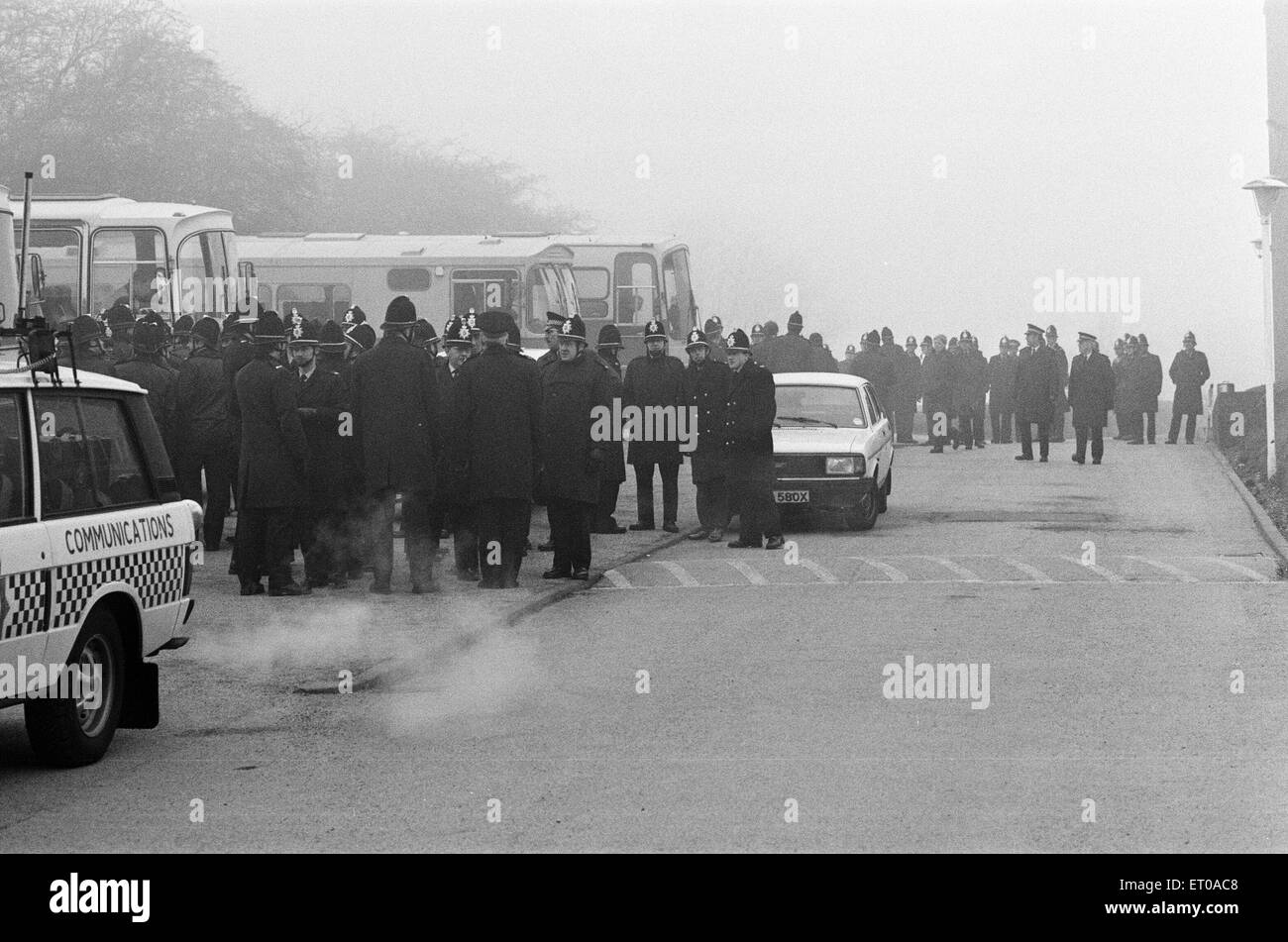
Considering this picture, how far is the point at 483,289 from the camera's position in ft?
109

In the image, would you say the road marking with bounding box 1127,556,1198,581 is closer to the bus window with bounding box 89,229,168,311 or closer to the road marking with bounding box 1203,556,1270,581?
the road marking with bounding box 1203,556,1270,581

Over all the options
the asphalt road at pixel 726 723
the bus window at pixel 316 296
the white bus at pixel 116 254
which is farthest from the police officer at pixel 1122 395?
the asphalt road at pixel 726 723

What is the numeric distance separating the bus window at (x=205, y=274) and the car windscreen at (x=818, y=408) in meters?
9.24

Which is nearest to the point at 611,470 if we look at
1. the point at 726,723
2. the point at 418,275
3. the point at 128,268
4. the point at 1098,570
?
the point at 1098,570

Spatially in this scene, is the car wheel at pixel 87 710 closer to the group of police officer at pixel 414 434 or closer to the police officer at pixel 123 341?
the group of police officer at pixel 414 434

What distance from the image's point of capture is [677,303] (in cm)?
3628

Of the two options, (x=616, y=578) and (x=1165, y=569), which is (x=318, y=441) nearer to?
(x=616, y=578)

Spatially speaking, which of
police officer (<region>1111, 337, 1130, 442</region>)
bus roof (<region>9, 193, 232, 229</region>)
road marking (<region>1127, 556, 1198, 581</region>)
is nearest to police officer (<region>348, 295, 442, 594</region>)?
road marking (<region>1127, 556, 1198, 581</region>)

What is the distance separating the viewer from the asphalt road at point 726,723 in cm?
770

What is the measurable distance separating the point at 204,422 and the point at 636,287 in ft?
60.6

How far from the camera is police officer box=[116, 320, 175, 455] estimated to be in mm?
16594
